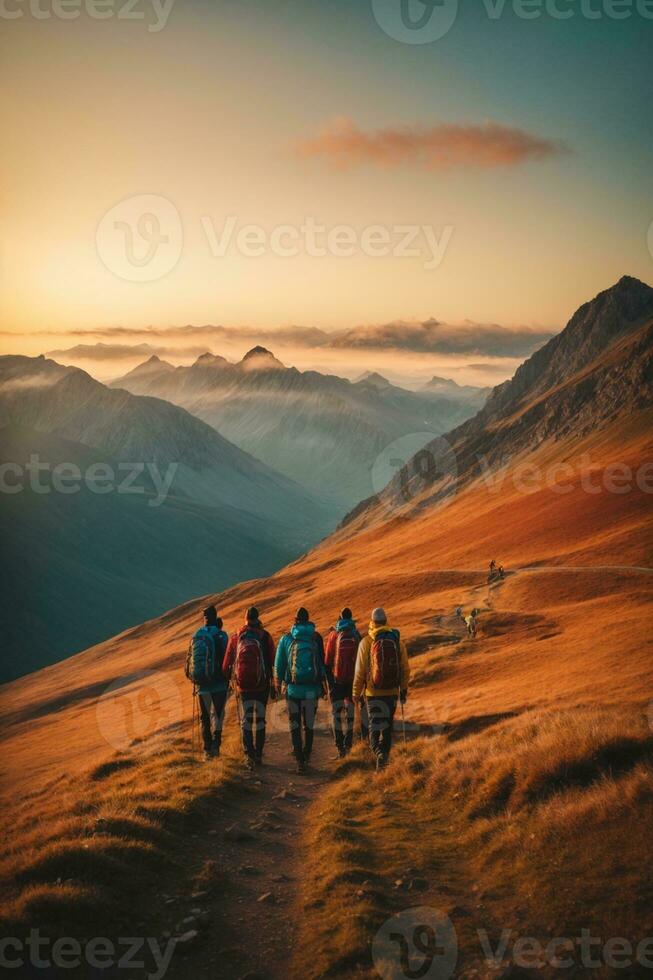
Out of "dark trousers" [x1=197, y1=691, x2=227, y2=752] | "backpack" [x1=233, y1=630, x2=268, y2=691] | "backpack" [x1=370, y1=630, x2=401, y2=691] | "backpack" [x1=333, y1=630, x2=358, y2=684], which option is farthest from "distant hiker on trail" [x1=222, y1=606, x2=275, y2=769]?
"backpack" [x1=370, y1=630, x2=401, y2=691]

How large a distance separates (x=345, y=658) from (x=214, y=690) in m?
3.24

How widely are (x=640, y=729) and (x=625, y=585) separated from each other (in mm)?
38306

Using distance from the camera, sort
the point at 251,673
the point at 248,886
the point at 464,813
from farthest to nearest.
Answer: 1. the point at 251,673
2. the point at 464,813
3. the point at 248,886

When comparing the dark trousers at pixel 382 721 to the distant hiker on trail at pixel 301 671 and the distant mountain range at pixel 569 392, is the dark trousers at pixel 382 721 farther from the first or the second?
the distant mountain range at pixel 569 392

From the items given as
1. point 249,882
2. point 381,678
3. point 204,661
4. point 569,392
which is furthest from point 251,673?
point 569,392

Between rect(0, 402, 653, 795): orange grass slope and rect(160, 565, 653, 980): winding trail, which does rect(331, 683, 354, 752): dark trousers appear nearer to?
rect(160, 565, 653, 980): winding trail

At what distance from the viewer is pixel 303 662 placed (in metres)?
15.8

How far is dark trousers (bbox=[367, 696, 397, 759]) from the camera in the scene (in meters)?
15.1

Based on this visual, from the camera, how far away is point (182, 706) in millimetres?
43594

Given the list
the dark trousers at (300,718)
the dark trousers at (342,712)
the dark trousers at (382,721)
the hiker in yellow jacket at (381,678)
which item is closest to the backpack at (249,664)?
the dark trousers at (300,718)

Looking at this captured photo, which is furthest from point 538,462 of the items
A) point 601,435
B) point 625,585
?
point 625,585

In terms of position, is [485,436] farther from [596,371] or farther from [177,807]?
[177,807]

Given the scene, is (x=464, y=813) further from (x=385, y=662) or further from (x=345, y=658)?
(x=345, y=658)

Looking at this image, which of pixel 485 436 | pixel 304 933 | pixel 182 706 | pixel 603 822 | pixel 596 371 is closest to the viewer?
pixel 304 933
